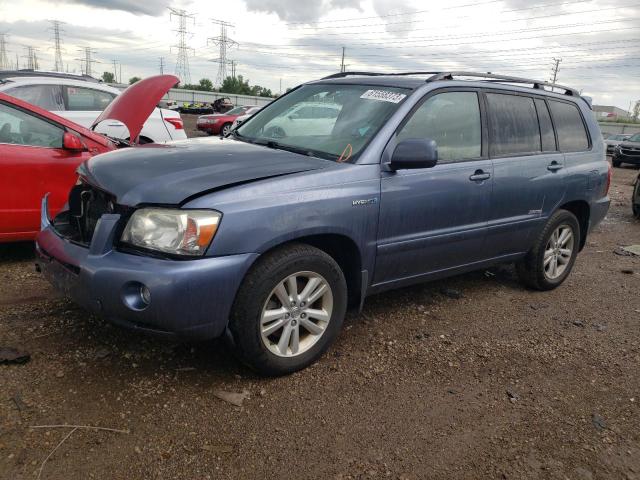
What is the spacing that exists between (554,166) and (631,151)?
20.1 meters

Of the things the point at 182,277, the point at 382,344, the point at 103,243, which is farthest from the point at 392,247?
the point at 103,243

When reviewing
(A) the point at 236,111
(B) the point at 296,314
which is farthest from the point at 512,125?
(A) the point at 236,111

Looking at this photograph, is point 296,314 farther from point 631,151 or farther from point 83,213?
point 631,151

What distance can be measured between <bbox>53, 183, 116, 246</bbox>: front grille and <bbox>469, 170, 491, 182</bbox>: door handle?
238 cm

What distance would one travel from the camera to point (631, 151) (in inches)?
845

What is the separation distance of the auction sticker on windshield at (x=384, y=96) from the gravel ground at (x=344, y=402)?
5.21ft

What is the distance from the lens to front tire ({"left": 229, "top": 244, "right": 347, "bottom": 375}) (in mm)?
2775

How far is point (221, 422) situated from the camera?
8.66 feet

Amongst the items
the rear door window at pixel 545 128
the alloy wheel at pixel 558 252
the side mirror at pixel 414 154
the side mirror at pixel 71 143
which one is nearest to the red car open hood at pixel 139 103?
the side mirror at pixel 71 143

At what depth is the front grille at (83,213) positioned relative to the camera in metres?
2.97

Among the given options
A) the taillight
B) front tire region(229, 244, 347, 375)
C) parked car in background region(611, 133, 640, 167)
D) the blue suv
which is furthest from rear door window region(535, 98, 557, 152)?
parked car in background region(611, 133, 640, 167)

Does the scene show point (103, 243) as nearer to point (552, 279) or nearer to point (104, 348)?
point (104, 348)

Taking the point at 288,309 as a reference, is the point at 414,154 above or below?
above

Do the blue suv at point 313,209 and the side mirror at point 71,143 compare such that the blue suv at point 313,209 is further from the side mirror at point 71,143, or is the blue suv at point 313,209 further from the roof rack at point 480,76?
the side mirror at point 71,143
